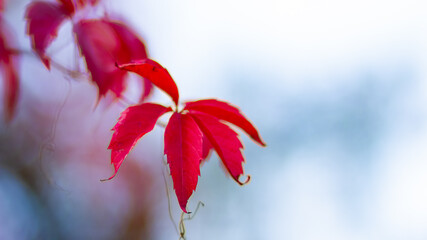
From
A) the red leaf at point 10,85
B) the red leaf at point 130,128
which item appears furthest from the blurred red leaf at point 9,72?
the red leaf at point 130,128

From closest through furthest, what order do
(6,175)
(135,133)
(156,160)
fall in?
(135,133) < (6,175) < (156,160)

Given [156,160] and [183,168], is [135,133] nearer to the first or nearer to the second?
[183,168]

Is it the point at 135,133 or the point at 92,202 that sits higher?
the point at 135,133

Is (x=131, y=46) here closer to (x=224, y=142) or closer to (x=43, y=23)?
(x=43, y=23)

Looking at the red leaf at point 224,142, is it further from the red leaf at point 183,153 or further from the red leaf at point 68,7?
the red leaf at point 68,7

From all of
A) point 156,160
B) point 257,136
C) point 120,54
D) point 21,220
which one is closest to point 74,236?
point 21,220

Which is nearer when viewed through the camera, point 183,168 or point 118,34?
point 183,168
